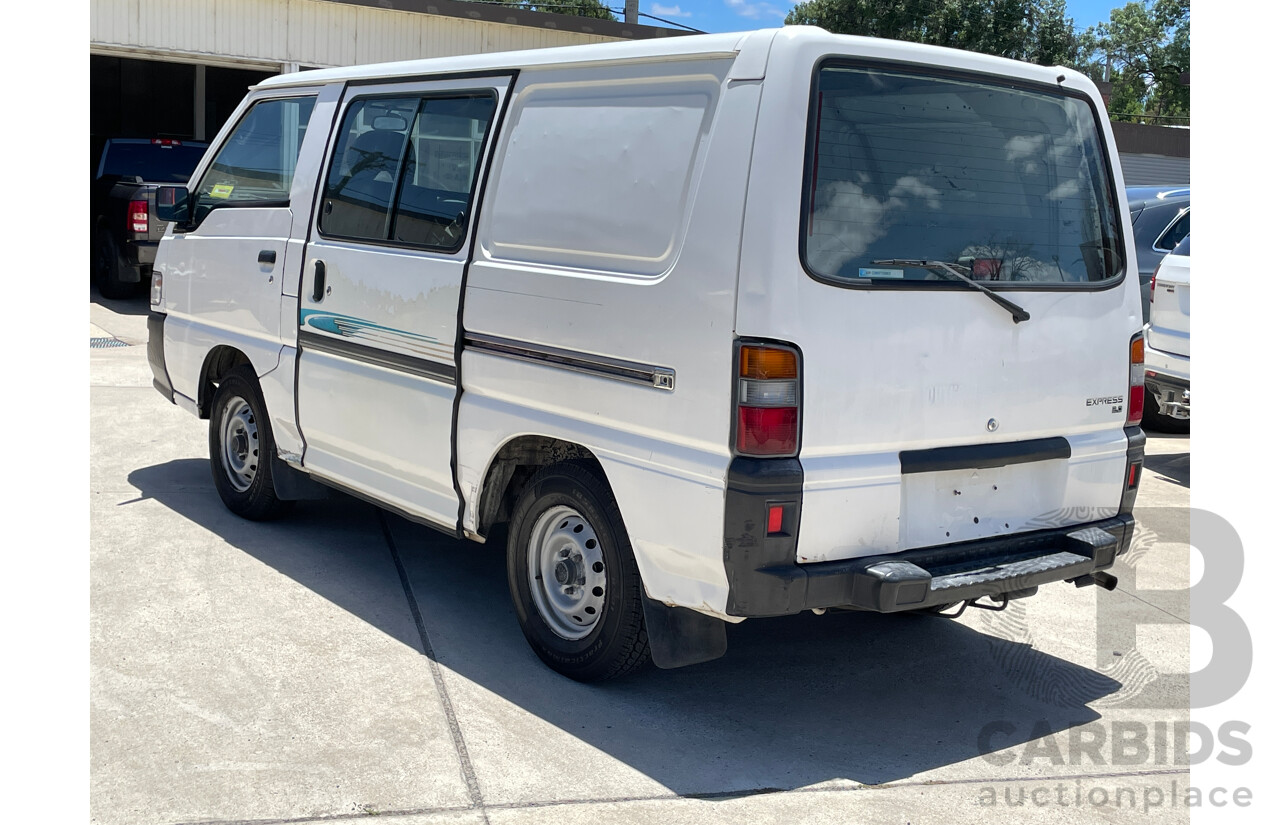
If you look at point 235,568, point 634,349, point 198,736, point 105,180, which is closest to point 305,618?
point 235,568

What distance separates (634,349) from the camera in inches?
158

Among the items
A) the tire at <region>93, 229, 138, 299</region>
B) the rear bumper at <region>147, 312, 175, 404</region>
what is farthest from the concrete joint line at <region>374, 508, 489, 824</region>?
the tire at <region>93, 229, 138, 299</region>

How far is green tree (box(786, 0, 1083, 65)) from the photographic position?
4000cm

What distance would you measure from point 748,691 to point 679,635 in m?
0.55

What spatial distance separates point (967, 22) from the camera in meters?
40.4

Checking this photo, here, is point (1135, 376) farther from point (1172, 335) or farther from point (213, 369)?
point (213, 369)

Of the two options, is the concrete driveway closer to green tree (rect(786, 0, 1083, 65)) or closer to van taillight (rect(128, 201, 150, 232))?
van taillight (rect(128, 201, 150, 232))

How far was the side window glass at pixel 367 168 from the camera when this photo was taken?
526 centimetres

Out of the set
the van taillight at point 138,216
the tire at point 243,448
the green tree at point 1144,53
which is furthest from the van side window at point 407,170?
the green tree at point 1144,53

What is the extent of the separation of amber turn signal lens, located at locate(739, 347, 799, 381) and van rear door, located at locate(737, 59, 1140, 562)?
0.05 meters

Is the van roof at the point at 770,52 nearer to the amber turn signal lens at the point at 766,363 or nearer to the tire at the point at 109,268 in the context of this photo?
the amber turn signal lens at the point at 766,363

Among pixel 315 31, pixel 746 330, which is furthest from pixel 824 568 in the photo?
pixel 315 31

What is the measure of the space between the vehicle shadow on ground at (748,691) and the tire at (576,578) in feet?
0.46

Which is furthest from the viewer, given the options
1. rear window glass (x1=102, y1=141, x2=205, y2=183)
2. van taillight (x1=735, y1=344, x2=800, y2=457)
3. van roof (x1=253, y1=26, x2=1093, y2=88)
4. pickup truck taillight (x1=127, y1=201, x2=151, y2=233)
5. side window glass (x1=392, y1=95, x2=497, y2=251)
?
rear window glass (x1=102, y1=141, x2=205, y2=183)
